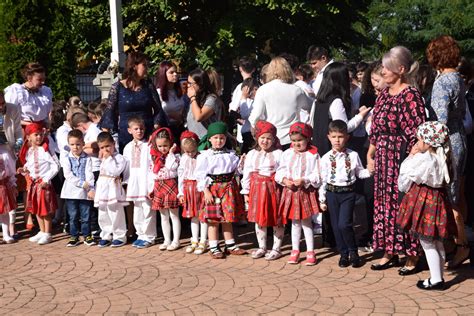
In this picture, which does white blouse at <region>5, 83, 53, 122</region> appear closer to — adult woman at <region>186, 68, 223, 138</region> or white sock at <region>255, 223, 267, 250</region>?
adult woman at <region>186, 68, 223, 138</region>

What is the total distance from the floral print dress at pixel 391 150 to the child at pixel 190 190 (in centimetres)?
198

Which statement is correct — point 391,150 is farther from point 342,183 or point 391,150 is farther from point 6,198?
point 6,198

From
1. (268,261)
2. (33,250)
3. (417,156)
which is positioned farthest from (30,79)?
(417,156)

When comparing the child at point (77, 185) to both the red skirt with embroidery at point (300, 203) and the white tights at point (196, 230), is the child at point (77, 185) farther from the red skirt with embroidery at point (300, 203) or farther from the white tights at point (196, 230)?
the red skirt with embroidery at point (300, 203)

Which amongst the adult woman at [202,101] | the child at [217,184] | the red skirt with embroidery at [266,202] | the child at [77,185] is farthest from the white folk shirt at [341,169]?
the child at [77,185]

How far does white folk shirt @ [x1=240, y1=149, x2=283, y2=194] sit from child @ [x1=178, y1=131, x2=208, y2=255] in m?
0.59

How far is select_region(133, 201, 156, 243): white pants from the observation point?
7852 millimetres

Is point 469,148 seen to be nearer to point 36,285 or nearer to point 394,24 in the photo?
point 36,285

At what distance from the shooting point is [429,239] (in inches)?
229

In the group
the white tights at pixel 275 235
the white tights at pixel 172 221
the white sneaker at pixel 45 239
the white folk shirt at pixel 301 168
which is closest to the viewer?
the white folk shirt at pixel 301 168

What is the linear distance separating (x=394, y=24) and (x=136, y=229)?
99.1 ft

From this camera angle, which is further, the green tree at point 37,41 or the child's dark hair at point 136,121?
the green tree at point 37,41

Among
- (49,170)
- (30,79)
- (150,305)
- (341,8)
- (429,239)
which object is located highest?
(341,8)

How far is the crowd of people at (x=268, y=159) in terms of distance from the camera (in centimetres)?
625
